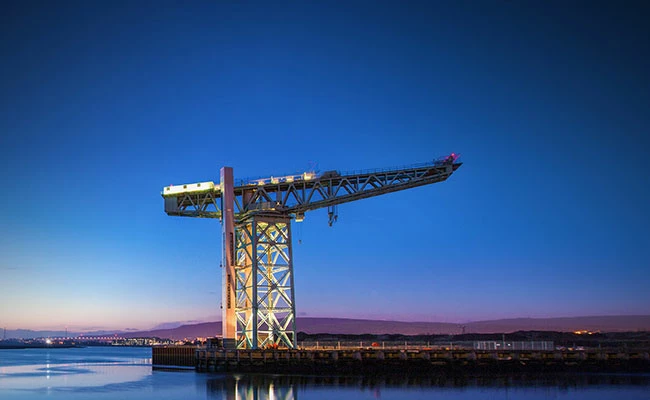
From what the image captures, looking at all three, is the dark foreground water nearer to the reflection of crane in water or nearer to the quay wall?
the reflection of crane in water

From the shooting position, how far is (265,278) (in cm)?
4834

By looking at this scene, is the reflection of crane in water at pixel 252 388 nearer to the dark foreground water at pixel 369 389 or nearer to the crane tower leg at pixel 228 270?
the dark foreground water at pixel 369 389

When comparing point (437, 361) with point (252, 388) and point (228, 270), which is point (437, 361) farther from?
point (228, 270)

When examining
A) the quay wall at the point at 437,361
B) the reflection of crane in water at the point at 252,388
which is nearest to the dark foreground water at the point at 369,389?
the reflection of crane in water at the point at 252,388

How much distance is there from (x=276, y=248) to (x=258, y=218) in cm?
263

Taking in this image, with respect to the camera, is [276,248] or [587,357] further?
[276,248]

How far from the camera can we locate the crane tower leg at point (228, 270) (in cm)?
4662

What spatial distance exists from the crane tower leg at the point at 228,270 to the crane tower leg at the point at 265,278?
1.18 metres

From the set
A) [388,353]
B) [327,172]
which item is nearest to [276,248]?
[327,172]

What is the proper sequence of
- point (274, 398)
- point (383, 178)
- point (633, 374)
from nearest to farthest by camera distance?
1. point (274, 398)
2. point (633, 374)
3. point (383, 178)

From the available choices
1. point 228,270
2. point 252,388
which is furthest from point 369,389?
point 228,270

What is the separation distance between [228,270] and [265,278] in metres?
3.11

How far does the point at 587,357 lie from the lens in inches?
1705

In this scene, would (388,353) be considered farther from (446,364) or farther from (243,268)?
(243,268)
